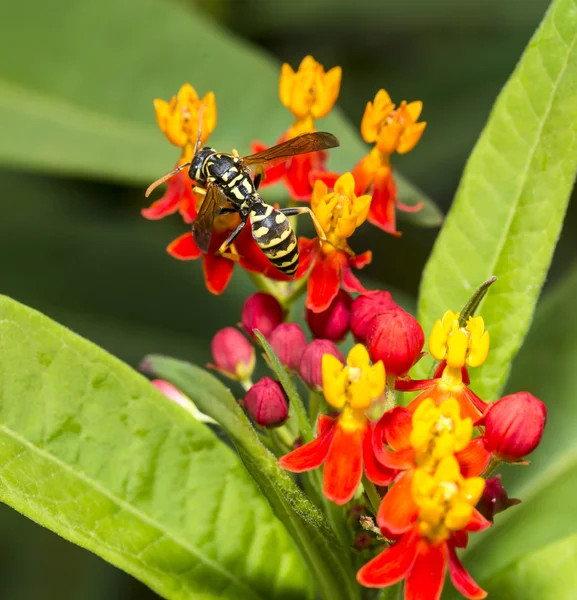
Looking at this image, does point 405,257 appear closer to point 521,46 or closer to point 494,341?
point 521,46

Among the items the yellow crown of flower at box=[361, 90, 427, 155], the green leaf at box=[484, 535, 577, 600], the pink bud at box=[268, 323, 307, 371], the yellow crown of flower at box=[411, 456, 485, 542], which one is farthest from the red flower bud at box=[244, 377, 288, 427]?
the yellow crown of flower at box=[361, 90, 427, 155]

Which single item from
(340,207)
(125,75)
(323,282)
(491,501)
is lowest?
(491,501)

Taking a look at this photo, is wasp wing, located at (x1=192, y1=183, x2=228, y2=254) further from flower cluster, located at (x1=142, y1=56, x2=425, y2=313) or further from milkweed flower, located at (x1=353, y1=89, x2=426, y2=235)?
milkweed flower, located at (x1=353, y1=89, x2=426, y2=235)

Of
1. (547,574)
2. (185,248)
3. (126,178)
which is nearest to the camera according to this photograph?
(547,574)

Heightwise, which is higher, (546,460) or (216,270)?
(216,270)

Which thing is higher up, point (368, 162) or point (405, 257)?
point (405, 257)

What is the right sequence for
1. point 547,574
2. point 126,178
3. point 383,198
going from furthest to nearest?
1. point 126,178
2. point 383,198
3. point 547,574

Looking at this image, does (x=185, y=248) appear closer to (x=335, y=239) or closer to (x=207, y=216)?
(x=207, y=216)

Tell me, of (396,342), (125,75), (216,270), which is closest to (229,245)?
(216,270)

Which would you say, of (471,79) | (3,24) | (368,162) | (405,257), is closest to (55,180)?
(3,24)
